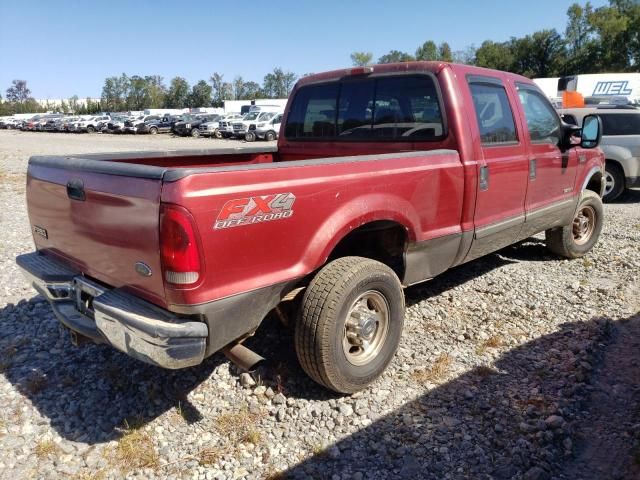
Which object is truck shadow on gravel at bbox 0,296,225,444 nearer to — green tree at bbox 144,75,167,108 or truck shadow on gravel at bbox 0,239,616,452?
truck shadow on gravel at bbox 0,239,616,452

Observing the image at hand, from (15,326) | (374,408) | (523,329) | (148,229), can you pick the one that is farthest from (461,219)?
(15,326)

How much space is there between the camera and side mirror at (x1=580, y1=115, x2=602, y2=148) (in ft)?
16.5

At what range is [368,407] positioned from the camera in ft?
10.1

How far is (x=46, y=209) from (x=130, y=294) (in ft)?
3.38

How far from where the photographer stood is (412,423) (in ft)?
9.58

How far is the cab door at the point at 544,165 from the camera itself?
4527mm

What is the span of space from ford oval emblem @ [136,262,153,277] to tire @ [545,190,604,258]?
462 centimetres

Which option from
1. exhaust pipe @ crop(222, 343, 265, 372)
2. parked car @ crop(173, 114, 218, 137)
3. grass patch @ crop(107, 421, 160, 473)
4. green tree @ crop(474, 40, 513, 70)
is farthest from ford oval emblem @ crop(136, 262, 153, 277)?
green tree @ crop(474, 40, 513, 70)

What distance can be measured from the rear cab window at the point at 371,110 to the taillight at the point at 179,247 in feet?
7.34

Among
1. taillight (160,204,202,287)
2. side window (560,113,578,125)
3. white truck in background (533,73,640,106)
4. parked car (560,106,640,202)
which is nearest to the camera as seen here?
taillight (160,204,202,287)

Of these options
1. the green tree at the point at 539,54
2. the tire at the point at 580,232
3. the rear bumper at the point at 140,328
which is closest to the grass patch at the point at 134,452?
the rear bumper at the point at 140,328

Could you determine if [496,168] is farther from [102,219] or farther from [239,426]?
[102,219]

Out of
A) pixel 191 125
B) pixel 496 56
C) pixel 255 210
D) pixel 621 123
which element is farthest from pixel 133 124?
pixel 496 56

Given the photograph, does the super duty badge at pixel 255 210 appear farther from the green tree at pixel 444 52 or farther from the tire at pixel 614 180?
the green tree at pixel 444 52
